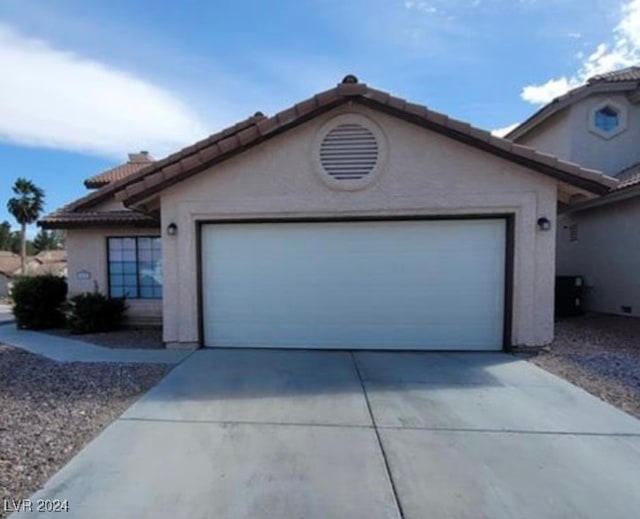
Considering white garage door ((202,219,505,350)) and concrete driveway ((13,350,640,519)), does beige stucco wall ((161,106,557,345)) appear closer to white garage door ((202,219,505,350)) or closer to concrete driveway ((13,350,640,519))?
white garage door ((202,219,505,350))

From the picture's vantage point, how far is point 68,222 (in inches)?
490

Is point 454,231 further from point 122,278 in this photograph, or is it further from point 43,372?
point 122,278

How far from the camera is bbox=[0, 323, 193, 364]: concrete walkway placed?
27.6 ft

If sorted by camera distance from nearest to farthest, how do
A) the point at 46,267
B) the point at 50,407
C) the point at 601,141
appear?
the point at 50,407, the point at 601,141, the point at 46,267

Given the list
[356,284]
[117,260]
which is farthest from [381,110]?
A: [117,260]

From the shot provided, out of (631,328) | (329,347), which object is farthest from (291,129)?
(631,328)

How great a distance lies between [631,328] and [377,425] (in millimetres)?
9756

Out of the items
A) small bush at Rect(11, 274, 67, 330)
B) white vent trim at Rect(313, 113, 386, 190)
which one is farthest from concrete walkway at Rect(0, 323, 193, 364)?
white vent trim at Rect(313, 113, 386, 190)

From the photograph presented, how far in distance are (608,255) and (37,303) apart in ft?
57.3

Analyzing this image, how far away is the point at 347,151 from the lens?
349 inches

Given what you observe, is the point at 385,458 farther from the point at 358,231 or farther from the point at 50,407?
the point at 358,231

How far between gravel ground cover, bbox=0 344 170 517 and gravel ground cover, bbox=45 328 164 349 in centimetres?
163

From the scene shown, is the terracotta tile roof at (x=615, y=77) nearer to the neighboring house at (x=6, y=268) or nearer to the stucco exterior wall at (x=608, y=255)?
the stucco exterior wall at (x=608, y=255)

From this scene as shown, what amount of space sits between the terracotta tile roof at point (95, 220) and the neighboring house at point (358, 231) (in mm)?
2919
